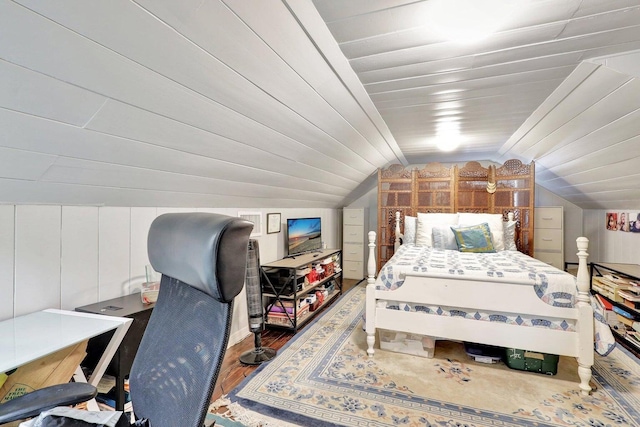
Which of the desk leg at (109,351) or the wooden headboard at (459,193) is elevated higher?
the wooden headboard at (459,193)

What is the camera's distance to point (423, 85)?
2.12 meters

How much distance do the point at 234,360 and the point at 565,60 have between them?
303 centimetres

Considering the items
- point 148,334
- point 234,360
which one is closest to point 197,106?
point 148,334

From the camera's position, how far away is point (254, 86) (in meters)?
1.61

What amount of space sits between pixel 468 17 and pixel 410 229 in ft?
9.89

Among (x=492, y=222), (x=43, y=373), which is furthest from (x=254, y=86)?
(x=492, y=222)

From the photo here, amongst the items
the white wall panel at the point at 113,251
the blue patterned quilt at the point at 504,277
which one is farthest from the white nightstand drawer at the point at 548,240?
the white wall panel at the point at 113,251

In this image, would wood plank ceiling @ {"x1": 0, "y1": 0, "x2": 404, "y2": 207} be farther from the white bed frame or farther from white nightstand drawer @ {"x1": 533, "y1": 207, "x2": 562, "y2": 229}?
white nightstand drawer @ {"x1": 533, "y1": 207, "x2": 562, "y2": 229}

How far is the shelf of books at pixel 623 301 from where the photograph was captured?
2.74m

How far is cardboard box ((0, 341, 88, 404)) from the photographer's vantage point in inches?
44.9

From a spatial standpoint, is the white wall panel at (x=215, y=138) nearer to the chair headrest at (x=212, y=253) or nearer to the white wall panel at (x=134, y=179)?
the white wall panel at (x=134, y=179)

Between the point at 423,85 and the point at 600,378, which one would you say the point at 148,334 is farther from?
the point at 600,378

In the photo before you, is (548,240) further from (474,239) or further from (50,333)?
(50,333)

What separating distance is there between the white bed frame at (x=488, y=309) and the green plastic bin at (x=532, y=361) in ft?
0.46
